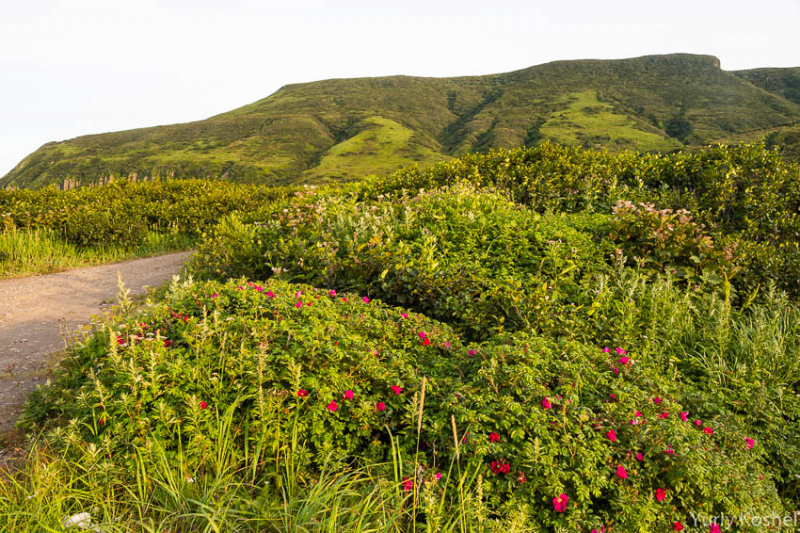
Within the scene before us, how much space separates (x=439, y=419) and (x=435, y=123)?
11036 centimetres

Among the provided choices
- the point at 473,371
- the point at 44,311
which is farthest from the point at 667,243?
the point at 44,311

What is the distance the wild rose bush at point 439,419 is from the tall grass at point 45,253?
699cm

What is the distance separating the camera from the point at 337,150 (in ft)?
274

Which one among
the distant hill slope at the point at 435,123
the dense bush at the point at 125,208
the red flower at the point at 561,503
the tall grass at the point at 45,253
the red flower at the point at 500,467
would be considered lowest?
the red flower at the point at 561,503

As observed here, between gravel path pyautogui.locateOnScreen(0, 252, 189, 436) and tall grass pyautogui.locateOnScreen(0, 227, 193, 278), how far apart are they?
1.44 feet

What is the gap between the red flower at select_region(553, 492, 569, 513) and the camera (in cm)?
205

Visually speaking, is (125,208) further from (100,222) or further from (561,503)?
(561,503)

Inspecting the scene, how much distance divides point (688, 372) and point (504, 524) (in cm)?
263

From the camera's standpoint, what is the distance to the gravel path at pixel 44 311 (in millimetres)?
4035

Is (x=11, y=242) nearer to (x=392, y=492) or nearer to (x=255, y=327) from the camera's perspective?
(x=255, y=327)

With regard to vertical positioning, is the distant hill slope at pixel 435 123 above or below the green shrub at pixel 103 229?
above

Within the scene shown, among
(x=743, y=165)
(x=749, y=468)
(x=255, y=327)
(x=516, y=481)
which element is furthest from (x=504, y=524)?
(x=743, y=165)

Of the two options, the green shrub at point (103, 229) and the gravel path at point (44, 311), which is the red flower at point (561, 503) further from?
the green shrub at point (103, 229)

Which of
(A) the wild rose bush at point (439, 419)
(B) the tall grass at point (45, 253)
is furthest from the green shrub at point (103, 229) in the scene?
(A) the wild rose bush at point (439, 419)
